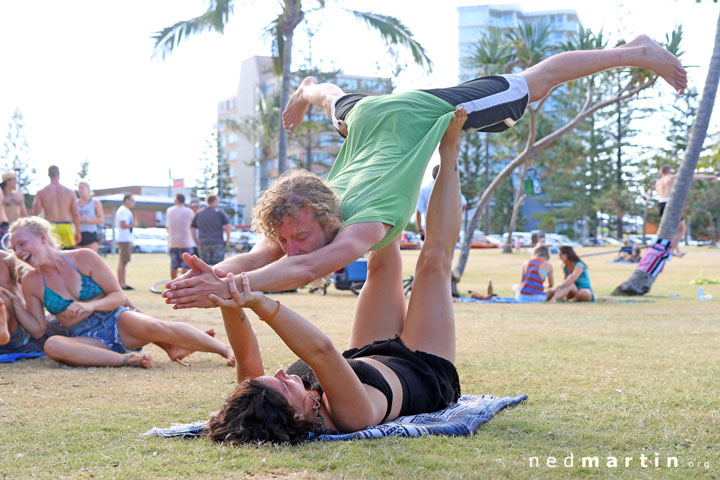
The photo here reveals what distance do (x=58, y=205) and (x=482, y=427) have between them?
9.78 m

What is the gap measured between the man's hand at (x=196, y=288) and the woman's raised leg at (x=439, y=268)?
1483mm

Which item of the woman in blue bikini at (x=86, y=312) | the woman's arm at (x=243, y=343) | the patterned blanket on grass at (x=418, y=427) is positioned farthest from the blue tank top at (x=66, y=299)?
the woman's arm at (x=243, y=343)

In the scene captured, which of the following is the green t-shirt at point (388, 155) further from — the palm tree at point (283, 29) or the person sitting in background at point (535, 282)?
the palm tree at point (283, 29)

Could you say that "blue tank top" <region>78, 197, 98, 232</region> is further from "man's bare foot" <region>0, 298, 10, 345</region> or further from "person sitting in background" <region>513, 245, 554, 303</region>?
"man's bare foot" <region>0, 298, 10, 345</region>

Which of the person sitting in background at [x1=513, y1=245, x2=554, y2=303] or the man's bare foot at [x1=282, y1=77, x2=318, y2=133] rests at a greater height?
the man's bare foot at [x1=282, y1=77, x2=318, y2=133]

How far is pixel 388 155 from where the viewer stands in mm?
3889

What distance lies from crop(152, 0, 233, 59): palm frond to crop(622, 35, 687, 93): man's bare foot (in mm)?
12339

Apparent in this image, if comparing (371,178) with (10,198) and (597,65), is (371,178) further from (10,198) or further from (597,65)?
(10,198)

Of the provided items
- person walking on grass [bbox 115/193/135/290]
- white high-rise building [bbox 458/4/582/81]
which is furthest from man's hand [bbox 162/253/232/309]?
white high-rise building [bbox 458/4/582/81]

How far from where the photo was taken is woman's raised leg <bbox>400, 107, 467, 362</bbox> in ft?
12.6

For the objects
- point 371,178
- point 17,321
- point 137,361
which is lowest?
point 137,361

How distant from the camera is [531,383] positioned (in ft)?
15.1

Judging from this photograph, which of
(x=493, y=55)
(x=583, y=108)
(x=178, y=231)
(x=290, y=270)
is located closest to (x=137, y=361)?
(x=290, y=270)

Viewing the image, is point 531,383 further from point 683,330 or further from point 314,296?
point 314,296
